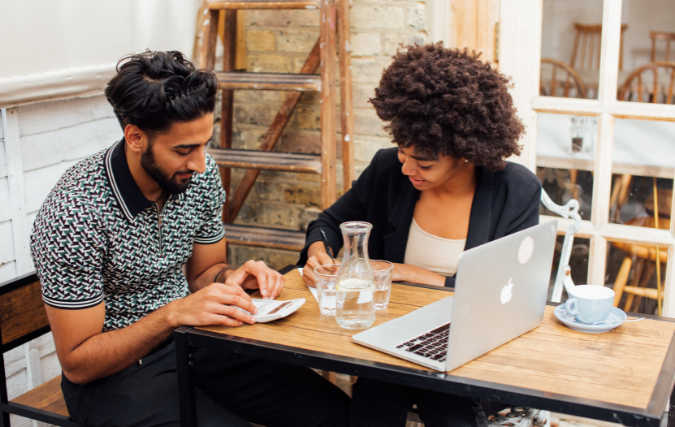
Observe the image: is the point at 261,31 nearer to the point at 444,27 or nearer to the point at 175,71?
the point at 444,27

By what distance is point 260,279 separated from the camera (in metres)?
1.62

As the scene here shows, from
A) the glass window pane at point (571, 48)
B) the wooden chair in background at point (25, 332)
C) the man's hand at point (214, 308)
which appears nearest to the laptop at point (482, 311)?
the man's hand at point (214, 308)

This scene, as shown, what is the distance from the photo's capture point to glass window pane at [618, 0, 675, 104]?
214 cm

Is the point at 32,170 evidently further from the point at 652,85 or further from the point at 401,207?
the point at 652,85

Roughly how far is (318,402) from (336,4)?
1517 millimetres

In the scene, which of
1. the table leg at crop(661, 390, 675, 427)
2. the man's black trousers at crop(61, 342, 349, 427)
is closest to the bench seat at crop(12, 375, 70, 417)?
the man's black trousers at crop(61, 342, 349, 427)

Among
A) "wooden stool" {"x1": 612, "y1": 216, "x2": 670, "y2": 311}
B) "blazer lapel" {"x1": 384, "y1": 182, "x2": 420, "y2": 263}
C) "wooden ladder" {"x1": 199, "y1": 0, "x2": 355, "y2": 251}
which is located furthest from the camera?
"wooden ladder" {"x1": 199, "y1": 0, "x2": 355, "y2": 251}

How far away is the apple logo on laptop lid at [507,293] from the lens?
4.04 ft

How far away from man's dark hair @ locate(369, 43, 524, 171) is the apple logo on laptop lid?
531 millimetres

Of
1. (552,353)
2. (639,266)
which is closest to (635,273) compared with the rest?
(639,266)

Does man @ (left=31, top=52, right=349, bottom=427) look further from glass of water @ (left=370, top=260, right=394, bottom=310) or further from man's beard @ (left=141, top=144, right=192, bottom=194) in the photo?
glass of water @ (left=370, top=260, right=394, bottom=310)

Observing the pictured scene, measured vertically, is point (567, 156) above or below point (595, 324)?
above

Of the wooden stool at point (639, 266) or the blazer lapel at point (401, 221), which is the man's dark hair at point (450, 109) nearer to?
the blazer lapel at point (401, 221)

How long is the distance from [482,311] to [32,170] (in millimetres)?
1629
